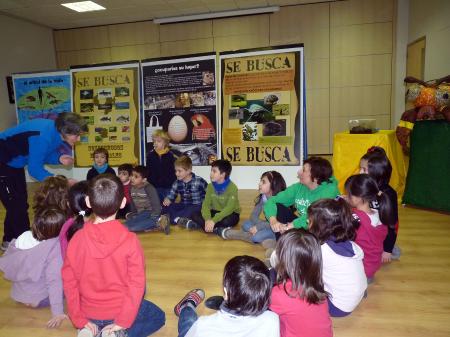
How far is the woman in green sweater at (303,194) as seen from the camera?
8.70 feet

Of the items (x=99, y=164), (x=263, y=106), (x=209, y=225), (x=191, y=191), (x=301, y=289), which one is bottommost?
(x=209, y=225)

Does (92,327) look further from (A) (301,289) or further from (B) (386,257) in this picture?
(B) (386,257)

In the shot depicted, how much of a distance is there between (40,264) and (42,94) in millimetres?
4820

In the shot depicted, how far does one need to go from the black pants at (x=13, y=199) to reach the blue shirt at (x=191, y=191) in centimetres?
138

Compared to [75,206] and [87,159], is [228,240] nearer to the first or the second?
[75,206]

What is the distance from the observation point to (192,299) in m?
1.98

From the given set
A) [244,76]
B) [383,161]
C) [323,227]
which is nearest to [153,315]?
[323,227]

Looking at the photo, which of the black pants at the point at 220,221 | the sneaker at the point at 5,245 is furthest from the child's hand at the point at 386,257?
the sneaker at the point at 5,245

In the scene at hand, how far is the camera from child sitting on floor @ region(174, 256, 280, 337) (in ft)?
3.82

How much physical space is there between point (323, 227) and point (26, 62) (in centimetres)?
794

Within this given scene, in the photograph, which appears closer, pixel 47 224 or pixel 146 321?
pixel 146 321

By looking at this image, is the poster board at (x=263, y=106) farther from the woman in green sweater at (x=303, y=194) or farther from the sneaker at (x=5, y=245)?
the sneaker at (x=5, y=245)

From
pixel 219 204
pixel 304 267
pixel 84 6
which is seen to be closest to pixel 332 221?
pixel 304 267

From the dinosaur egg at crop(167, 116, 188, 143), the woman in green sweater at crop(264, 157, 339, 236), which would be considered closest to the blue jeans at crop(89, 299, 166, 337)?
the woman in green sweater at crop(264, 157, 339, 236)
